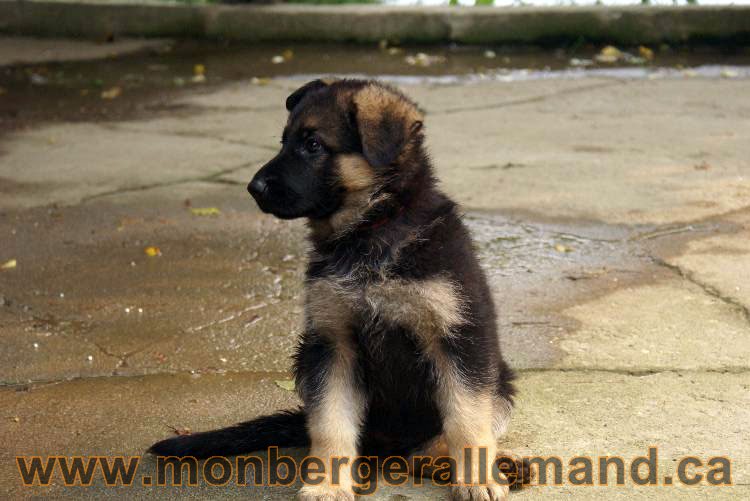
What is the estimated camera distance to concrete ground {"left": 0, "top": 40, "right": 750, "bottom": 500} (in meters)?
3.64

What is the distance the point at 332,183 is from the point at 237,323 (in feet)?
4.99

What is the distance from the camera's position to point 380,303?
3.11 m

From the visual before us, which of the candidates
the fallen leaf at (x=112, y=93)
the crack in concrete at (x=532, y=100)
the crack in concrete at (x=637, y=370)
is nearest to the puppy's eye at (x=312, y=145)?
the crack in concrete at (x=637, y=370)

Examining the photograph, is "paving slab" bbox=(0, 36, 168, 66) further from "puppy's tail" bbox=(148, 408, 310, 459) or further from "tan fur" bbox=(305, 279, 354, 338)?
"tan fur" bbox=(305, 279, 354, 338)

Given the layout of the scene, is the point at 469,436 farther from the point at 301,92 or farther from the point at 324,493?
the point at 301,92

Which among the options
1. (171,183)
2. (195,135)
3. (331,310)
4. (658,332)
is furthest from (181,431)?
(195,135)

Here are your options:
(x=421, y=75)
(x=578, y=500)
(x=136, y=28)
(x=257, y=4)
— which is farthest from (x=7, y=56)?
(x=578, y=500)

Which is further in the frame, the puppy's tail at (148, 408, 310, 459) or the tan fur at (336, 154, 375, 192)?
the puppy's tail at (148, 408, 310, 459)

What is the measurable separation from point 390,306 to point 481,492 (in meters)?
0.62

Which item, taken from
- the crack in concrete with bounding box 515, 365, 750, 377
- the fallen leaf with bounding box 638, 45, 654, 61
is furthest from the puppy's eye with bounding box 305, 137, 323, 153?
the fallen leaf with bounding box 638, 45, 654, 61

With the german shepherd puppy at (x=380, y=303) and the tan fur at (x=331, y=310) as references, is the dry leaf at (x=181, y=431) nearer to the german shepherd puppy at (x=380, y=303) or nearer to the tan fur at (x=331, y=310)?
the german shepherd puppy at (x=380, y=303)

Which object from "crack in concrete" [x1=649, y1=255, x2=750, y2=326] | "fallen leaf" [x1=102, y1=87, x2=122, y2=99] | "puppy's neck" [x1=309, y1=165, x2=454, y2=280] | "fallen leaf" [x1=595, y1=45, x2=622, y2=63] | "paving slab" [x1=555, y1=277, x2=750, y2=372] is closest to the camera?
"puppy's neck" [x1=309, y1=165, x2=454, y2=280]

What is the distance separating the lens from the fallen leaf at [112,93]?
962cm

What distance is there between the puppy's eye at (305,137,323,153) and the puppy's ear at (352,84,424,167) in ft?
0.47
